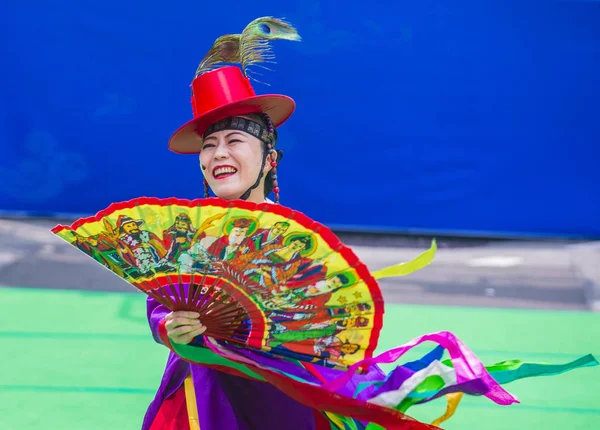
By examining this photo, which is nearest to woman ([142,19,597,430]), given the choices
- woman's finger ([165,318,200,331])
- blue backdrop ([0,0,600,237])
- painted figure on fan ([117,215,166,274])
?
woman's finger ([165,318,200,331])

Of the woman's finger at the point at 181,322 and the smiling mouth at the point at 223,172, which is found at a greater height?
the smiling mouth at the point at 223,172

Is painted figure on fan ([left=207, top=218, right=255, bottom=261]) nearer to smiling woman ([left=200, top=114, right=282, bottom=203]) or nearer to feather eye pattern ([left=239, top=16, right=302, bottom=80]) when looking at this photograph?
smiling woman ([left=200, top=114, right=282, bottom=203])

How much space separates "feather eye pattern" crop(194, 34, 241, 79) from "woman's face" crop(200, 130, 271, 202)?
301 mm

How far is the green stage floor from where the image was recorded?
9.20 feet

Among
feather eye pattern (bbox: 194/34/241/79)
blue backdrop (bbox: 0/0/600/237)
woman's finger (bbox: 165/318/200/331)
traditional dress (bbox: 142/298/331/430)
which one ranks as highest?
blue backdrop (bbox: 0/0/600/237)

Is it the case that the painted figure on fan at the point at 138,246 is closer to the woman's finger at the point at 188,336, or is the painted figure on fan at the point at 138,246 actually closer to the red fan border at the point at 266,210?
the red fan border at the point at 266,210

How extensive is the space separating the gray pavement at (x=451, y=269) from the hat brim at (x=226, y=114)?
2.50m

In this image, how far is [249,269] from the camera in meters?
1.41

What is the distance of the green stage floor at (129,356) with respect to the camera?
2803 mm

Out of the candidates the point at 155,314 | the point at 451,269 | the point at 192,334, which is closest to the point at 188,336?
the point at 192,334

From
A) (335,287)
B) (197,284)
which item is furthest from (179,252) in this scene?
(335,287)

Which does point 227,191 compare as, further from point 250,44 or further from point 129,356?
point 129,356

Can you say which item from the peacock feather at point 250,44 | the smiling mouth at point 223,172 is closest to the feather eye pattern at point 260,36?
the peacock feather at point 250,44

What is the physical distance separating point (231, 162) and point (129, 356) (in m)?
1.69
